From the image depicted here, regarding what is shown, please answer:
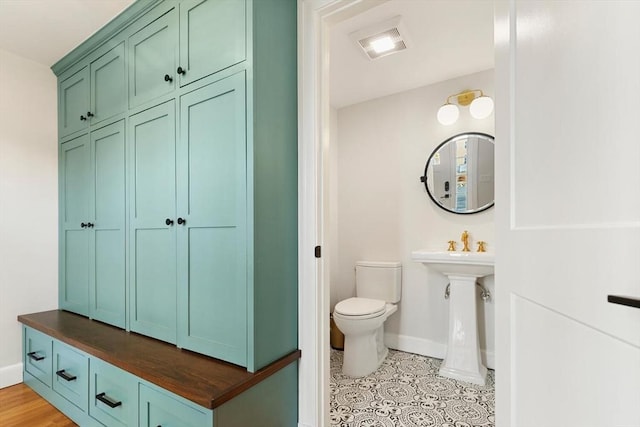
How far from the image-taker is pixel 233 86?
1379 millimetres

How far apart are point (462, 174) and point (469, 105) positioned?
0.57 m

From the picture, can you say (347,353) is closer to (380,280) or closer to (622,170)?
(380,280)

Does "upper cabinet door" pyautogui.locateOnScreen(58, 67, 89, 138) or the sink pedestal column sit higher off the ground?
"upper cabinet door" pyautogui.locateOnScreen(58, 67, 89, 138)

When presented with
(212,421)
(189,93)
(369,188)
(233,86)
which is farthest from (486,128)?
(212,421)

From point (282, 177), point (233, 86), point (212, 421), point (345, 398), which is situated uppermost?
point (233, 86)

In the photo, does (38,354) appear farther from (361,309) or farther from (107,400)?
(361,309)

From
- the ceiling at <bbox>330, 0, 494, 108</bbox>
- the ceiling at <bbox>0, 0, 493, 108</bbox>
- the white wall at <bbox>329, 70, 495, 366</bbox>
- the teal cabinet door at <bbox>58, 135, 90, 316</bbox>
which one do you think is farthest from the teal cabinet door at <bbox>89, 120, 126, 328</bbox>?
the white wall at <bbox>329, 70, 495, 366</bbox>

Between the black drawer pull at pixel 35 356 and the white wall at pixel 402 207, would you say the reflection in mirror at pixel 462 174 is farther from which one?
the black drawer pull at pixel 35 356

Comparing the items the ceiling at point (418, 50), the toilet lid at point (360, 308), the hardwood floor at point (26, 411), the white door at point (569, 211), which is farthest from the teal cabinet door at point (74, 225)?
the white door at point (569, 211)

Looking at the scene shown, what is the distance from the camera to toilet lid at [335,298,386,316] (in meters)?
2.24

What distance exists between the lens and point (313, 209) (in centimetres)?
153

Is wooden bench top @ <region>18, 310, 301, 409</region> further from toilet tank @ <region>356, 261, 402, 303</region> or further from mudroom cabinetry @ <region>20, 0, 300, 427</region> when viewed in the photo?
toilet tank @ <region>356, 261, 402, 303</region>

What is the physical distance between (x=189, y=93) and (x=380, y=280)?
211 cm

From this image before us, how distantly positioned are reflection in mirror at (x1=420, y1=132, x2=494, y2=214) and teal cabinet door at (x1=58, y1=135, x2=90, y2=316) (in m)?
2.70
